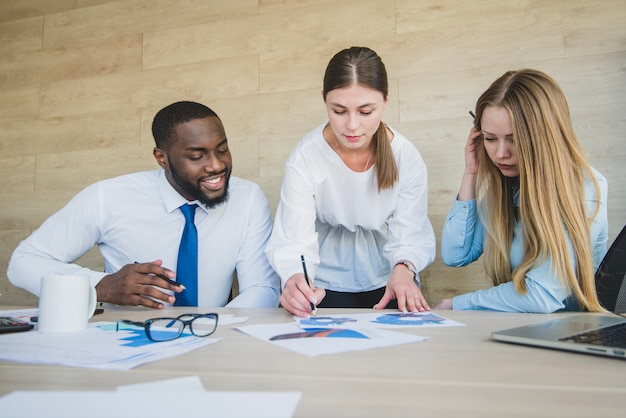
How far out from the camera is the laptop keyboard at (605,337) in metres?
0.66

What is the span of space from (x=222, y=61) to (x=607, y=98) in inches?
71.9

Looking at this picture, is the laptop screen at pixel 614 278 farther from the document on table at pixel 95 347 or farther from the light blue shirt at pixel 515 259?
the document on table at pixel 95 347

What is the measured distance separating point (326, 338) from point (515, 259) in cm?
78

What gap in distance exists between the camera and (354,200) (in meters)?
1.73

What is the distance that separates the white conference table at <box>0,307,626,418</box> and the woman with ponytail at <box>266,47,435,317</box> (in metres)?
0.63

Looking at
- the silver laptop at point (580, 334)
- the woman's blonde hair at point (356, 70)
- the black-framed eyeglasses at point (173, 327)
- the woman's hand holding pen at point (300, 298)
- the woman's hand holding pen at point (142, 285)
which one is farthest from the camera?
the woman's blonde hair at point (356, 70)

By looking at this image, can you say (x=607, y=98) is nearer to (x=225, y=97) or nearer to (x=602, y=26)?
(x=602, y=26)

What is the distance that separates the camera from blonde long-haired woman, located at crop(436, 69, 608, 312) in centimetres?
119

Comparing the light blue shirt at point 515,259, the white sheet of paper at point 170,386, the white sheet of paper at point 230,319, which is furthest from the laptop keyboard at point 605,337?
the white sheet of paper at point 230,319

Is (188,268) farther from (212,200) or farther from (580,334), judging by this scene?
(580,334)

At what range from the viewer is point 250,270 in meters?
1.76

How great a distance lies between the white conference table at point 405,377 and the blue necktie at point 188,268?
874 mm

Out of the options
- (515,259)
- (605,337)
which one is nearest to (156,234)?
(515,259)

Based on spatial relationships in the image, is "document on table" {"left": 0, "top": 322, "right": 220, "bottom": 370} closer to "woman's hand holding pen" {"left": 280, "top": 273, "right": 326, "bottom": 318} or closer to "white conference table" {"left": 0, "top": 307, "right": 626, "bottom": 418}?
"white conference table" {"left": 0, "top": 307, "right": 626, "bottom": 418}
